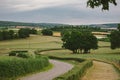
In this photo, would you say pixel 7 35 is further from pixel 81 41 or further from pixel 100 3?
pixel 100 3

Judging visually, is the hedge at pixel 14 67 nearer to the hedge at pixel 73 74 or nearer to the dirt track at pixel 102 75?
the hedge at pixel 73 74

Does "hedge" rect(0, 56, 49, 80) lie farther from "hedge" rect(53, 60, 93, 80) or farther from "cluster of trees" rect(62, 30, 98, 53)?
"cluster of trees" rect(62, 30, 98, 53)

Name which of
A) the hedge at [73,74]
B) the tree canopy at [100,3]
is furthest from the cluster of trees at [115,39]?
the tree canopy at [100,3]

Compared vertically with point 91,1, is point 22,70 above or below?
below

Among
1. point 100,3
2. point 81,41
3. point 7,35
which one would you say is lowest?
point 7,35

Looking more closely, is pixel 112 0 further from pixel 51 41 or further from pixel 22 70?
pixel 51 41

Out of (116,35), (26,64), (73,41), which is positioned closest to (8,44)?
(73,41)

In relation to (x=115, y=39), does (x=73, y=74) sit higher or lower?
higher

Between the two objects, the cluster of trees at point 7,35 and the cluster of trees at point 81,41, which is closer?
the cluster of trees at point 81,41

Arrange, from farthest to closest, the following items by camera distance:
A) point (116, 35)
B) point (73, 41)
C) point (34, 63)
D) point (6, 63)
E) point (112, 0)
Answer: point (73, 41), point (116, 35), point (34, 63), point (6, 63), point (112, 0)

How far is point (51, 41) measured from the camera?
166 meters

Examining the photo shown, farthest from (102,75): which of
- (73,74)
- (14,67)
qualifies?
(73,74)

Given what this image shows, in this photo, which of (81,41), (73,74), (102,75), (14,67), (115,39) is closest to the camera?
(73,74)

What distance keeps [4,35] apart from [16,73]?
12454 centimetres
